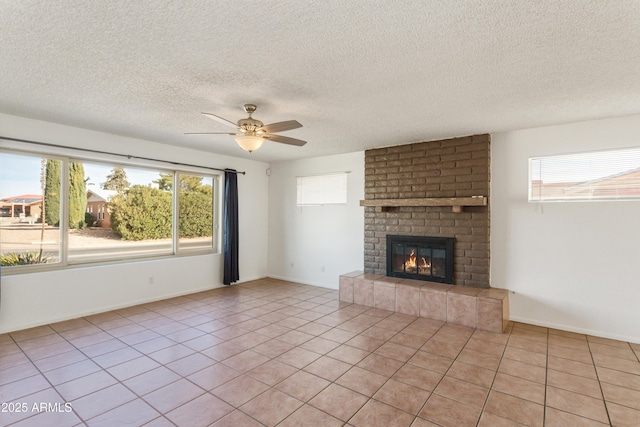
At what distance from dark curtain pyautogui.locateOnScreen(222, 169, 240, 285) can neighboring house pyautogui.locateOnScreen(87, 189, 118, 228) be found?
180cm

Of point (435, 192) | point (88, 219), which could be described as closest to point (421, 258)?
point (435, 192)

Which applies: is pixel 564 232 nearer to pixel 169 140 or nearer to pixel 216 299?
pixel 216 299

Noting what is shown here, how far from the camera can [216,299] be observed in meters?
5.08

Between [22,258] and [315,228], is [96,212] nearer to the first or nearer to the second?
[22,258]

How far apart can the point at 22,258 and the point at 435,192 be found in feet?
18.0

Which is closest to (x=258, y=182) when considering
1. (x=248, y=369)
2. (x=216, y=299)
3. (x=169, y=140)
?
(x=169, y=140)

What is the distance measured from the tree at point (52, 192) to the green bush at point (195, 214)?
170cm

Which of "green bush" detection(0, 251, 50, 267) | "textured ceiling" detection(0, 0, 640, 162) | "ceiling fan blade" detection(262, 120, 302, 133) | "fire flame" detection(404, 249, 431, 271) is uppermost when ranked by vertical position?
"textured ceiling" detection(0, 0, 640, 162)

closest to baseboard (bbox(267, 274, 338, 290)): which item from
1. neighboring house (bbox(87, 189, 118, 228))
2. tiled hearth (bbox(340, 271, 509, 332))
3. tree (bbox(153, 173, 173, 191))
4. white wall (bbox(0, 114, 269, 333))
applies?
white wall (bbox(0, 114, 269, 333))

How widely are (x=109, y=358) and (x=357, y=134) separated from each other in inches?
150

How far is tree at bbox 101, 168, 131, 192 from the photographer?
15.2ft

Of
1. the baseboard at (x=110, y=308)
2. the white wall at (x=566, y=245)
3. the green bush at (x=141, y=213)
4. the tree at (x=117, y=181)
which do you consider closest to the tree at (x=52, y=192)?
the tree at (x=117, y=181)

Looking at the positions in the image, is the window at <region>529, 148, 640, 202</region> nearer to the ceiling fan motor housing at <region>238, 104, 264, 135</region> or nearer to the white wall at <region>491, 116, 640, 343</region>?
the white wall at <region>491, 116, 640, 343</region>

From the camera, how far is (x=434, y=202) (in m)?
4.50
